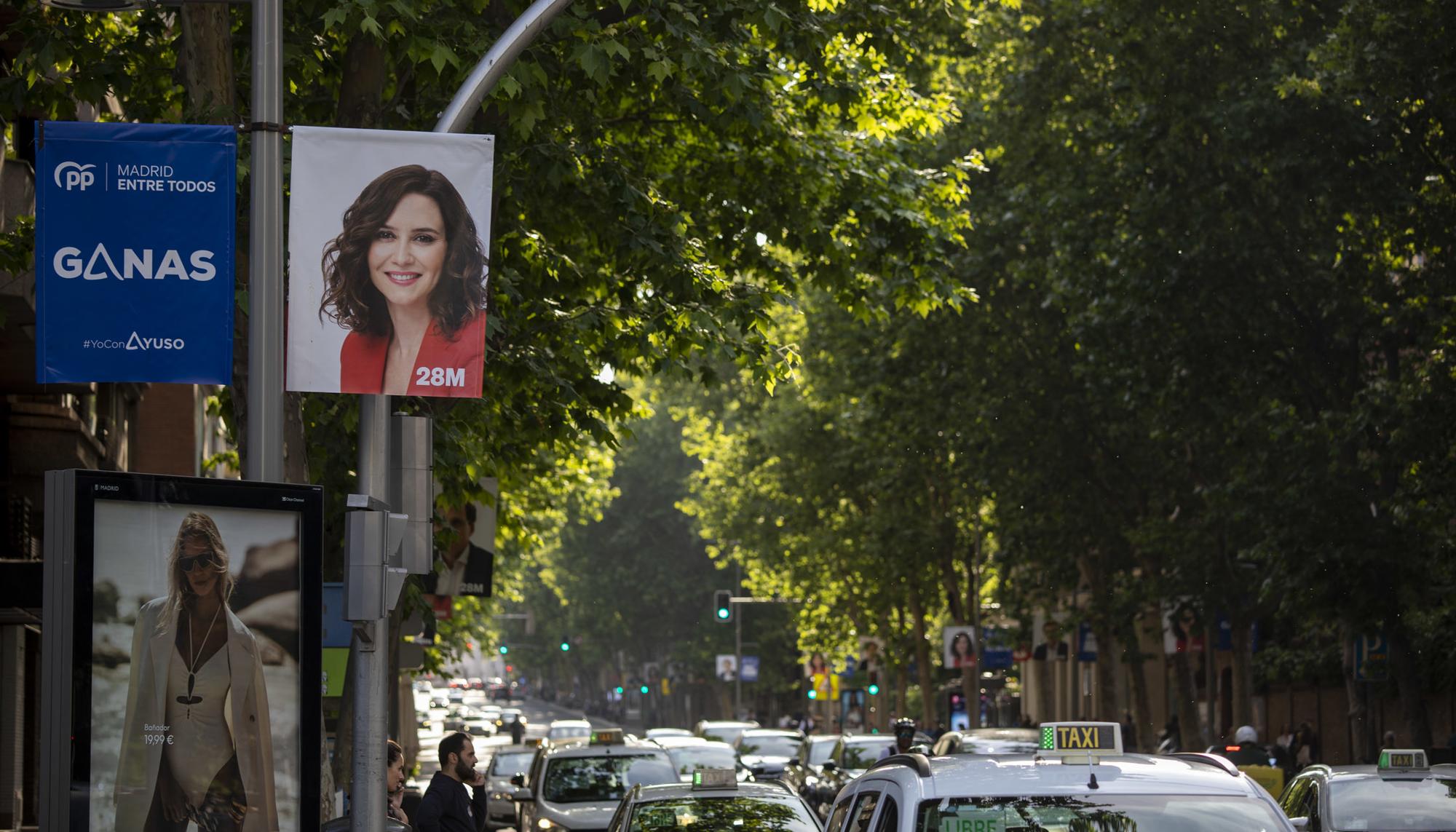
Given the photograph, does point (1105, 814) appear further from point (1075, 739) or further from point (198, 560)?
point (198, 560)

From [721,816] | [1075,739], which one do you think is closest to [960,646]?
[721,816]

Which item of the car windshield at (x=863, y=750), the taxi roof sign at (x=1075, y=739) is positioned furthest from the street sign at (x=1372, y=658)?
the taxi roof sign at (x=1075, y=739)

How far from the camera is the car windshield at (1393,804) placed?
1260cm

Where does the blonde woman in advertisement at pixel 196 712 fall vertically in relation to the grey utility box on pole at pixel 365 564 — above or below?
below

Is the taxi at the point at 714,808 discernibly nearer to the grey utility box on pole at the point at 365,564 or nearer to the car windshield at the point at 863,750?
the grey utility box on pole at the point at 365,564

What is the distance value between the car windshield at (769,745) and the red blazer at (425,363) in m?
28.7

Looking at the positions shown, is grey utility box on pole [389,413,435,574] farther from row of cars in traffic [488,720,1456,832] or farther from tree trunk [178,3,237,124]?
tree trunk [178,3,237,124]

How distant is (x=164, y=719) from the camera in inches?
293

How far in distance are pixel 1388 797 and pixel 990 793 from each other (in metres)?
6.89

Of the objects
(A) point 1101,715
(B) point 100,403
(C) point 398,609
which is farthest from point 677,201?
(A) point 1101,715

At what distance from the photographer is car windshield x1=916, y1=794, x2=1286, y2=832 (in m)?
6.88

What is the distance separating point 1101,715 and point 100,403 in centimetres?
2433

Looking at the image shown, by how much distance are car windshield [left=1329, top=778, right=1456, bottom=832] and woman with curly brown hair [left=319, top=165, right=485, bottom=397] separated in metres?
7.09


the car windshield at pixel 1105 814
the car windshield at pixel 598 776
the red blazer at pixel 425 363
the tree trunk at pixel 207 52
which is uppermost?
the tree trunk at pixel 207 52
